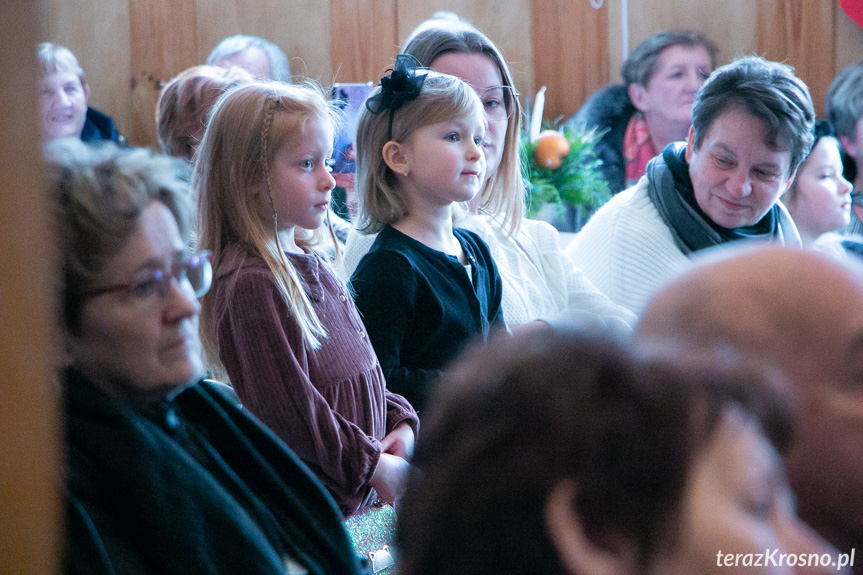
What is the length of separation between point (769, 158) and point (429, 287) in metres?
0.81

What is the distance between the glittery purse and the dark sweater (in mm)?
223

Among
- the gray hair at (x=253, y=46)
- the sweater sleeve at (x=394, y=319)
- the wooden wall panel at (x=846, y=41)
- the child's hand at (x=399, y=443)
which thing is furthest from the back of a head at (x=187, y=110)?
the wooden wall panel at (x=846, y=41)

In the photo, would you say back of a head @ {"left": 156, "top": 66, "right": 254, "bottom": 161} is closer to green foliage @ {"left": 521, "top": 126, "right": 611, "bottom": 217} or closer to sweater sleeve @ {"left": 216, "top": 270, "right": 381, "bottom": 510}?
sweater sleeve @ {"left": 216, "top": 270, "right": 381, "bottom": 510}

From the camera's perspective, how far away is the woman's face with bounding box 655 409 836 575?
0.48 metres

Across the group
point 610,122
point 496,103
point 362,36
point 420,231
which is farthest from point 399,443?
point 362,36

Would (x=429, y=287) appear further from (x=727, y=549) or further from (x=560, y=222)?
(x=560, y=222)

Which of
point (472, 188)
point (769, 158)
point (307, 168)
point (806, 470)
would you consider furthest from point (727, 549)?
point (769, 158)

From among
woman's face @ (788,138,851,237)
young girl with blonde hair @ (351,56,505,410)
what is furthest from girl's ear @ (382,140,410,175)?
woman's face @ (788,138,851,237)

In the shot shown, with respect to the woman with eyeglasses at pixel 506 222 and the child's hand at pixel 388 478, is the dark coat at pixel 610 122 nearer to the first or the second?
the woman with eyeglasses at pixel 506 222

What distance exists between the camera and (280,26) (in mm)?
3465

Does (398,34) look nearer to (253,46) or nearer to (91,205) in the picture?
(253,46)

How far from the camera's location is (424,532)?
1.69ft

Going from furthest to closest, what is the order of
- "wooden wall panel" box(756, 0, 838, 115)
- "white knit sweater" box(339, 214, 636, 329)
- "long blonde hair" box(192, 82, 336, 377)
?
"wooden wall panel" box(756, 0, 838, 115), "white knit sweater" box(339, 214, 636, 329), "long blonde hair" box(192, 82, 336, 377)

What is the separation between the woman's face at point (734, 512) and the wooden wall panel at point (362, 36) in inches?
122
